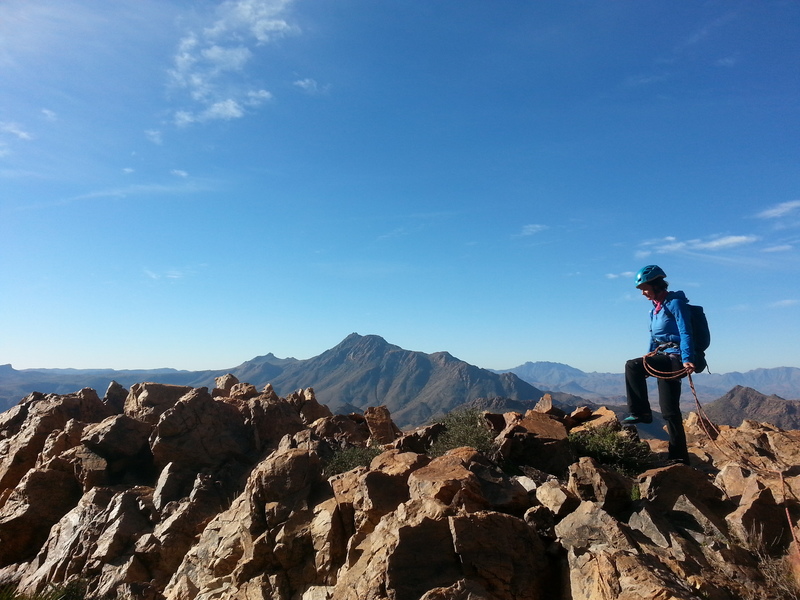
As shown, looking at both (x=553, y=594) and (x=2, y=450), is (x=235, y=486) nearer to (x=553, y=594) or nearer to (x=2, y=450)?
(x=553, y=594)

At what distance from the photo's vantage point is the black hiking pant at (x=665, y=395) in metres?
9.25

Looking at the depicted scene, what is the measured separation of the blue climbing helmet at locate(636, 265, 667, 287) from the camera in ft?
31.4

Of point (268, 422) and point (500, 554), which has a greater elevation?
point (268, 422)

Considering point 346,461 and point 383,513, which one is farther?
point 346,461

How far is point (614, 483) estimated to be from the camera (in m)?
7.53

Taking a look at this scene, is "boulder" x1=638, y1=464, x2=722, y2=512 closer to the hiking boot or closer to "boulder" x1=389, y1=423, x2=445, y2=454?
the hiking boot

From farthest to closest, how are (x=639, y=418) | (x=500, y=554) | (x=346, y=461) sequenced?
(x=346, y=461) < (x=639, y=418) < (x=500, y=554)

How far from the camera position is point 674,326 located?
9.41 m

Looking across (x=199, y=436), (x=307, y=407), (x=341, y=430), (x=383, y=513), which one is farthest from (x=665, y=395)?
(x=307, y=407)

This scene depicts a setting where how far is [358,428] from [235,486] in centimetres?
508

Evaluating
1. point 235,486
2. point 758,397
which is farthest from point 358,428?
point 758,397

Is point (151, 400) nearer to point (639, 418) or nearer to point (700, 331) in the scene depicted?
point (639, 418)

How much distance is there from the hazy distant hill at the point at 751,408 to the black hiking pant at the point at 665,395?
86285mm

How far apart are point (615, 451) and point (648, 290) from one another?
11.1ft
